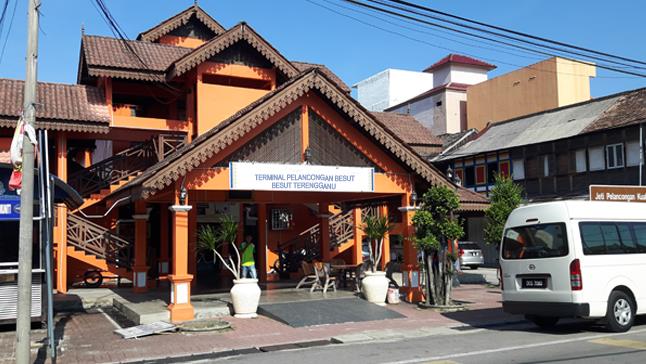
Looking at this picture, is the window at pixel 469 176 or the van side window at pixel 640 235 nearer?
the van side window at pixel 640 235

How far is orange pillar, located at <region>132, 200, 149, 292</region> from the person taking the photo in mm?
18297

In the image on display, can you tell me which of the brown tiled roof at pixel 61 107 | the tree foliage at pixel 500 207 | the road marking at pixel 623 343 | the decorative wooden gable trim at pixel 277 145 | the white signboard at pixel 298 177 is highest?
the brown tiled roof at pixel 61 107

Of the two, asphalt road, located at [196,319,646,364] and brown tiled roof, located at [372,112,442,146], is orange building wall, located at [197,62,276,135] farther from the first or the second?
asphalt road, located at [196,319,646,364]

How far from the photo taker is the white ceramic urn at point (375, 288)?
15.3 m

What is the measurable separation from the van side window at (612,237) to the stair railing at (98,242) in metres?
13.6

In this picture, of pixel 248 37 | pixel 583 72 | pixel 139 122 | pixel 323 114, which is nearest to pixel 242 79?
pixel 248 37

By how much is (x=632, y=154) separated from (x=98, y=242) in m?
23.4

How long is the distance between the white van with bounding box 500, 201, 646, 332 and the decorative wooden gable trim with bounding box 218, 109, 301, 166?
5726 millimetres

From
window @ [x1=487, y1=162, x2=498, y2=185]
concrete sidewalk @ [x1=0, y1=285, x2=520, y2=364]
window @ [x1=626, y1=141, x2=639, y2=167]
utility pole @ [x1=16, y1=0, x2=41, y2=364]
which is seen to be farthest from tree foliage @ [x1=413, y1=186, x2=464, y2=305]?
window @ [x1=487, y1=162, x2=498, y2=185]

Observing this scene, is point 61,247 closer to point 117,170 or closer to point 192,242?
point 117,170

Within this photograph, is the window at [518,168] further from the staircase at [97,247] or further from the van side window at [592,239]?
the van side window at [592,239]

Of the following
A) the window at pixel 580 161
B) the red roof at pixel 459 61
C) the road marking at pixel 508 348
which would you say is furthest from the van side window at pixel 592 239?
the red roof at pixel 459 61

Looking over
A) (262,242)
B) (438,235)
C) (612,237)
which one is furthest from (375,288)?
Result: (262,242)

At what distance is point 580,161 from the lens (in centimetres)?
3088
